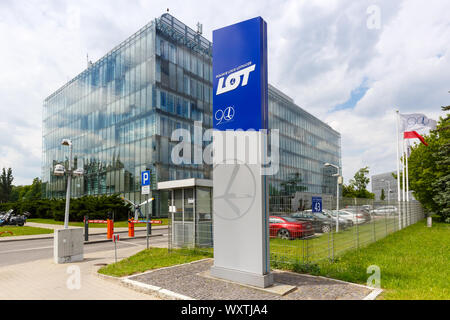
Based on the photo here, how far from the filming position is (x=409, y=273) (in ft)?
23.9

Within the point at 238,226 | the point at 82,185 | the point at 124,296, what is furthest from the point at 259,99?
the point at 82,185

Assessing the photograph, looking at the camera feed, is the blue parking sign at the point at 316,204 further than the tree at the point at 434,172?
No

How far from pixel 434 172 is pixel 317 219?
28774 mm

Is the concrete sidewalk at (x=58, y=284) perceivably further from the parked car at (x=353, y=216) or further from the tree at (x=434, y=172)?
the tree at (x=434, y=172)

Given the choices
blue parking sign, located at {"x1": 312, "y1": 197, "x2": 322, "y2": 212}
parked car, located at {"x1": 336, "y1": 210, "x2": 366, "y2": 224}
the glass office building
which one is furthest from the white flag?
the glass office building

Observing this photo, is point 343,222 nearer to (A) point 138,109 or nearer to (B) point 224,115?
(B) point 224,115

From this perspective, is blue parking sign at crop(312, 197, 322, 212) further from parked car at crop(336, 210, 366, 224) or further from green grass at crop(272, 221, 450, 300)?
parked car at crop(336, 210, 366, 224)

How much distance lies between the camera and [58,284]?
698cm

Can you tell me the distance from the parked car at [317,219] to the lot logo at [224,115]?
3.13m

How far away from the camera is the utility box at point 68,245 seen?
9.62 meters

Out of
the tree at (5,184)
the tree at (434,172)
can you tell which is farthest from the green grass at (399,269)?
the tree at (5,184)

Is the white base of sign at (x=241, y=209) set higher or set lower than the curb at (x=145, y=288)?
higher
